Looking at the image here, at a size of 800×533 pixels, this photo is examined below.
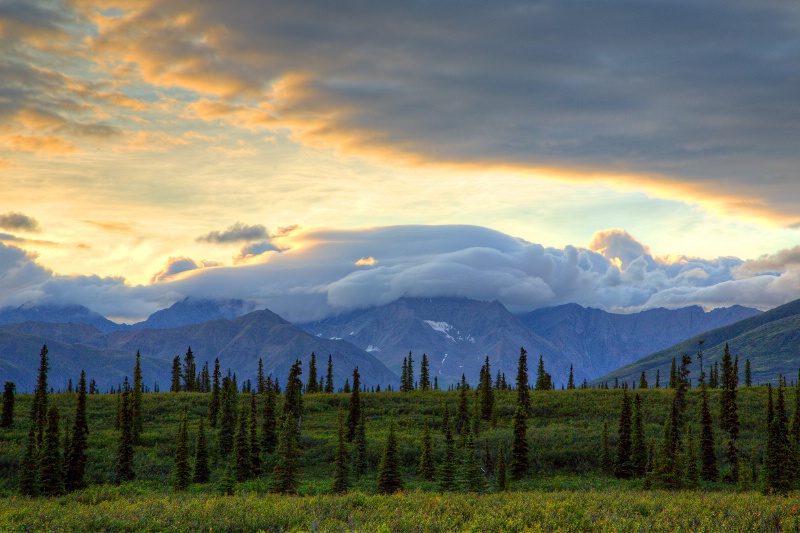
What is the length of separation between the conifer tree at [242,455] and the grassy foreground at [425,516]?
1550 inches

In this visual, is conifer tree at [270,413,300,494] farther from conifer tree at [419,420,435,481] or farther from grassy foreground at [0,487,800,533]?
grassy foreground at [0,487,800,533]

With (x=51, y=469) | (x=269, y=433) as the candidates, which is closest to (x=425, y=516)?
(x=51, y=469)

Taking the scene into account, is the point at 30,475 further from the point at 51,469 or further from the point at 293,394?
the point at 293,394

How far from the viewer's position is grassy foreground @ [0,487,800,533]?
26.4m

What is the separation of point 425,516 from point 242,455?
5143 cm

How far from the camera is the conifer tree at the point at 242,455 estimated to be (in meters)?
73.5

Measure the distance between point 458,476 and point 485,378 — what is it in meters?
64.7

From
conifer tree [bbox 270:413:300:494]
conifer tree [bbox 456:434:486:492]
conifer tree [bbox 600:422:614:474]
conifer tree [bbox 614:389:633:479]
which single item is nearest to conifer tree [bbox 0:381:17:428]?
conifer tree [bbox 270:413:300:494]

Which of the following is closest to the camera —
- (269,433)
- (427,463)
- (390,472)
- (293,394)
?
(390,472)

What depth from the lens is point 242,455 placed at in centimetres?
7488

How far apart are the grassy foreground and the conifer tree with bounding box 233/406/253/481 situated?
39.4 m

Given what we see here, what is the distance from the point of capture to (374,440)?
93.7 m

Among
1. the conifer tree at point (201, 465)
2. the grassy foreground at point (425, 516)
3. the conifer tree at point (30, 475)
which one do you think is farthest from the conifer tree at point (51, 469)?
the grassy foreground at point (425, 516)

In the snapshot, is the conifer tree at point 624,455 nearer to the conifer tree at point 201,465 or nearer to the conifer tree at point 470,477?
the conifer tree at point 470,477
